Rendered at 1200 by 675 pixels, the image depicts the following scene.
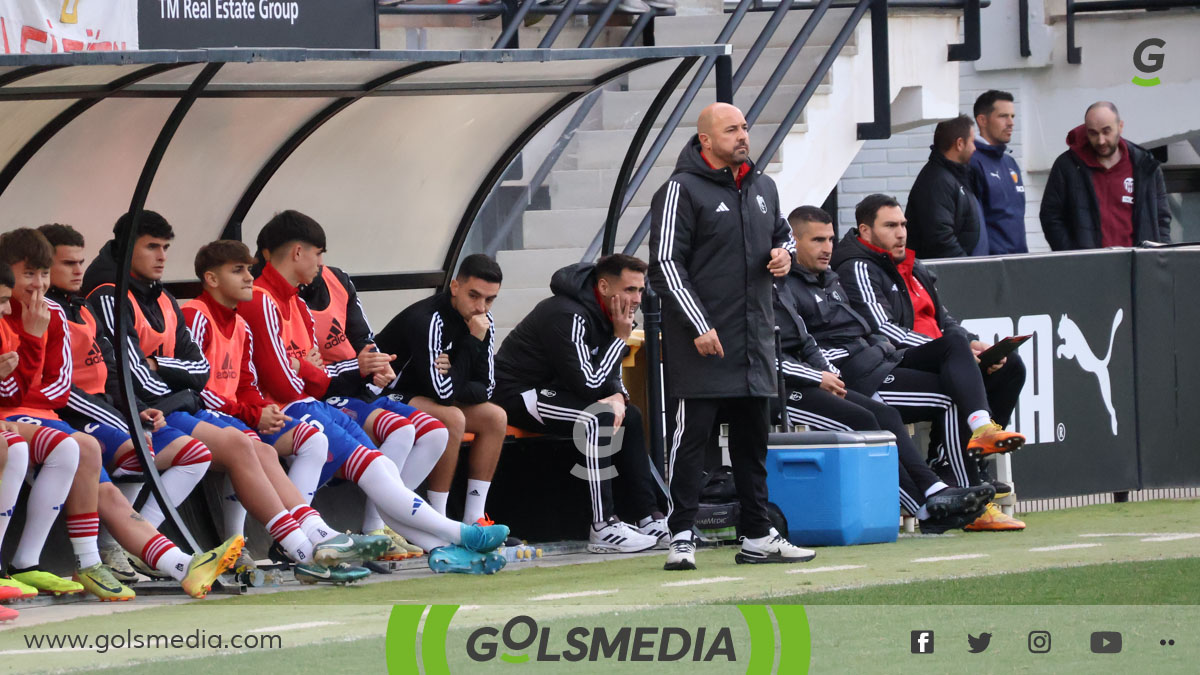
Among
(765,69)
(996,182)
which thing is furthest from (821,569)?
(765,69)

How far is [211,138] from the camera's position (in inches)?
386

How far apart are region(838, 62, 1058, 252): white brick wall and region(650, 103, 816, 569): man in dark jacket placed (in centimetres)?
796

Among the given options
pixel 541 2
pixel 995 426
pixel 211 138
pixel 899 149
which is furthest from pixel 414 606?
pixel 899 149

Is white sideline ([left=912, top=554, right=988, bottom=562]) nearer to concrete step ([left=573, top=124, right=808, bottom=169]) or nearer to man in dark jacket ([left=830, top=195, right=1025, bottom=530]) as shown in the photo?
man in dark jacket ([left=830, top=195, right=1025, bottom=530])

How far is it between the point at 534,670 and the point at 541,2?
28.5ft

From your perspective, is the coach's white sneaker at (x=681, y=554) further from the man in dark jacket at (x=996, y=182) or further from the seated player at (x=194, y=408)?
the man in dark jacket at (x=996, y=182)

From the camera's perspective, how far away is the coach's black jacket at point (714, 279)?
28.5ft

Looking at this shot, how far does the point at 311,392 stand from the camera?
9.25 meters

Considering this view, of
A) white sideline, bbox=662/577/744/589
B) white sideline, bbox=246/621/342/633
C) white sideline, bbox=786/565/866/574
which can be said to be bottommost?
white sideline, bbox=786/565/866/574

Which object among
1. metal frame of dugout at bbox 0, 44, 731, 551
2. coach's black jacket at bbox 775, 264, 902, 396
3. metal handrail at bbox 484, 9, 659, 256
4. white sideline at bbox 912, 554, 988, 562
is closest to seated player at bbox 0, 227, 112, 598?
metal frame of dugout at bbox 0, 44, 731, 551

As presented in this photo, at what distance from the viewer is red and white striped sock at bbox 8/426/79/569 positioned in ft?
25.7

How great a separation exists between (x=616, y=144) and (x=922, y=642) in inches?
287

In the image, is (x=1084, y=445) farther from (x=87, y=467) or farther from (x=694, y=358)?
(x=87, y=467)

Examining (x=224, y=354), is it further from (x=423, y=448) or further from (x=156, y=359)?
(x=423, y=448)
